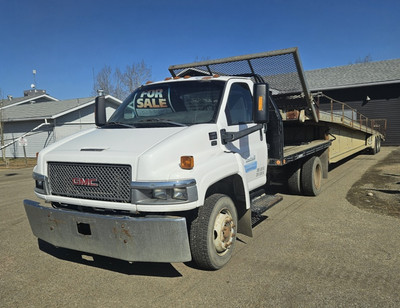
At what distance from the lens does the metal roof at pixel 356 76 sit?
21.4 meters

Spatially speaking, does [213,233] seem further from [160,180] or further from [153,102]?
[153,102]

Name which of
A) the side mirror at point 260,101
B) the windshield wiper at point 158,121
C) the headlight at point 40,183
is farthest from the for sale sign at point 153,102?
the headlight at point 40,183

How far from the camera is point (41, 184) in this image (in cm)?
388

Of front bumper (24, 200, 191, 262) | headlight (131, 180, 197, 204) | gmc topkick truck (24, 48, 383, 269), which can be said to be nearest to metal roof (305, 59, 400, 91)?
gmc topkick truck (24, 48, 383, 269)

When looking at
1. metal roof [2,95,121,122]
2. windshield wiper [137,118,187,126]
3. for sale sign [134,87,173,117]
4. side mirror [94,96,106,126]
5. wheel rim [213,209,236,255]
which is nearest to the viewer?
wheel rim [213,209,236,255]

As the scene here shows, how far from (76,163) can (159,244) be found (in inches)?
48.9

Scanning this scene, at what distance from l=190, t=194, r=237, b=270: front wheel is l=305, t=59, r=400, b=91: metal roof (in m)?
20.7

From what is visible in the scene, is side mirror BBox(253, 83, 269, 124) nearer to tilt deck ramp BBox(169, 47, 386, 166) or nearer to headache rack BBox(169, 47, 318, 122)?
tilt deck ramp BBox(169, 47, 386, 166)

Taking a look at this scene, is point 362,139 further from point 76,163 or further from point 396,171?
point 76,163

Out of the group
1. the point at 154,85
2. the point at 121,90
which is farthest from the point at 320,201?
the point at 121,90

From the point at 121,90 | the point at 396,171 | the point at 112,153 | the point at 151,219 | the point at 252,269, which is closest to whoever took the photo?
the point at 151,219

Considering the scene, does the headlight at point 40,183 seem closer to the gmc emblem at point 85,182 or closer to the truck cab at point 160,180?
the truck cab at point 160,180

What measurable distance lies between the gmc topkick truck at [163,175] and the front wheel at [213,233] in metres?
0.01

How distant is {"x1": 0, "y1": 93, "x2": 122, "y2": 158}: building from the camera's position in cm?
2198
